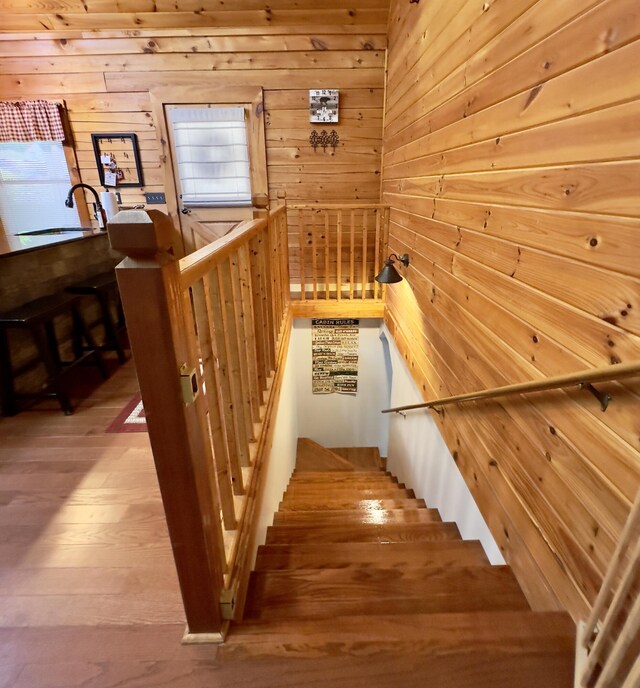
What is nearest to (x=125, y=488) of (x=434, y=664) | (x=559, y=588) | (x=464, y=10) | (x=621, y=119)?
(x=434, y=664)

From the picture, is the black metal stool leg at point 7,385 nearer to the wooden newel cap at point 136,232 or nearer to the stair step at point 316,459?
the wooden newel cap at point 136,232

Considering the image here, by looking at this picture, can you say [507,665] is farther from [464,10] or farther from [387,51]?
[387,51]

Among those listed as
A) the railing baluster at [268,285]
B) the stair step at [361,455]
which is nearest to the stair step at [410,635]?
the railing baluster at [268,285]

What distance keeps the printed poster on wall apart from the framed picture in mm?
2806

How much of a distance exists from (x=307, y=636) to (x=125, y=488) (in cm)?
117

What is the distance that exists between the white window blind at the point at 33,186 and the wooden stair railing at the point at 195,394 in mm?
4290

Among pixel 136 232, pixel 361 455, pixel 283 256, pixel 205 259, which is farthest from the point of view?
pixel 361 455

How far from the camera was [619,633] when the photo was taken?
2.66ft

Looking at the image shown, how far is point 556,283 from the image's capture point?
1122 mm

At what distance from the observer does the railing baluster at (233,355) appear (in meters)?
1.19

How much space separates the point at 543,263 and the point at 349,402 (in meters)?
3.87

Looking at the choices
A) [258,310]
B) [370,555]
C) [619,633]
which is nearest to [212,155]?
[258,310]

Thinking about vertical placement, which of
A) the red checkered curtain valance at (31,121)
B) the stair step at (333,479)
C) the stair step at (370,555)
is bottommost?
the stair step at (333,479)

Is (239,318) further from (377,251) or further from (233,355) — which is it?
(377,251)
